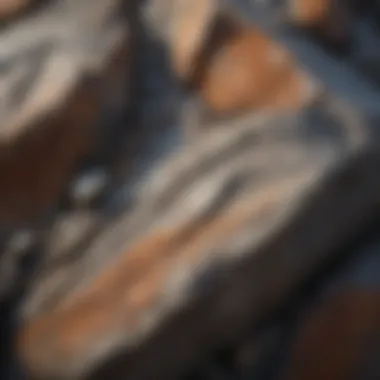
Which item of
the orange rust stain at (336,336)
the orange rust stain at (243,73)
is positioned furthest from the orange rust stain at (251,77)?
the orange rust stain at (336,336)

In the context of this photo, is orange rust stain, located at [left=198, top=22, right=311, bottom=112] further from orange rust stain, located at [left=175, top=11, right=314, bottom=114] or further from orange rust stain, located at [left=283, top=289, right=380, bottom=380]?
orange rust stain, located at [left=283, top=289, right=380, bottom=380]

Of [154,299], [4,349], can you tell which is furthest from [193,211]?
[4,349]

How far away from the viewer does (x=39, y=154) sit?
2.88ft

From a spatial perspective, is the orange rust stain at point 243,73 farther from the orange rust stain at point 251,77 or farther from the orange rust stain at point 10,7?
the orange rust stain at point 10,7

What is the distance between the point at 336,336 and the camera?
84 centimetres

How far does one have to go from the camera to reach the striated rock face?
814 mm

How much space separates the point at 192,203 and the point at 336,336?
157 mm

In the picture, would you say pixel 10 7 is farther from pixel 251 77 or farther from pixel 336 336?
pixel 336 336

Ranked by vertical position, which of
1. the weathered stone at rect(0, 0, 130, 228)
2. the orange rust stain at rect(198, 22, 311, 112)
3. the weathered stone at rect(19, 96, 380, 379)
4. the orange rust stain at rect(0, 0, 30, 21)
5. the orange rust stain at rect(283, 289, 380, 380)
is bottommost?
the orange rust stain at rect(283, 289, 380, 380)

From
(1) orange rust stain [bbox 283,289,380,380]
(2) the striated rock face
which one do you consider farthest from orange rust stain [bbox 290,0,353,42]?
(1) orange rust stain [bbox 283,289,380,380]

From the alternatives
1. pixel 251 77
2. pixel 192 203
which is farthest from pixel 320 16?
pixel 192 203

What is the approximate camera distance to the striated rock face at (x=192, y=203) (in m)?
0.81

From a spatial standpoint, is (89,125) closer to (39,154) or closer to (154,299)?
(39,154)

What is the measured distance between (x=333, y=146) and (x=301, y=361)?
6.9 inches
